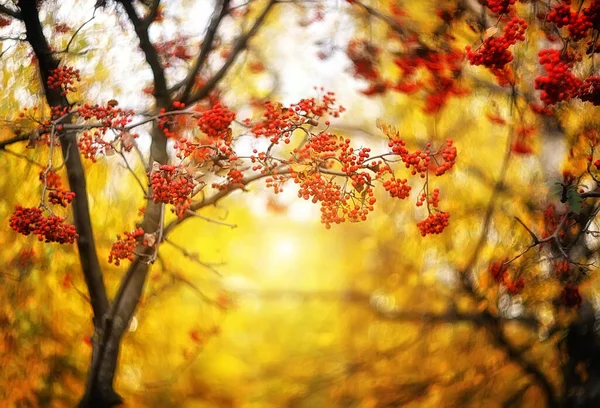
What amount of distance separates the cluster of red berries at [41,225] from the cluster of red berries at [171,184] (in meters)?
0.38

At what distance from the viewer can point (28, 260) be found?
11.1ft

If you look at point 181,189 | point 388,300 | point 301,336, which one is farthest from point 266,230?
point 181,189

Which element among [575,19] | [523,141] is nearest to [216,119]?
[575,19]

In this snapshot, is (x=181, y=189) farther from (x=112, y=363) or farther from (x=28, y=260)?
(x=28, y=260)

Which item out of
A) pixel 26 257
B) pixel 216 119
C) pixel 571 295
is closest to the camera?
pixel 216 119

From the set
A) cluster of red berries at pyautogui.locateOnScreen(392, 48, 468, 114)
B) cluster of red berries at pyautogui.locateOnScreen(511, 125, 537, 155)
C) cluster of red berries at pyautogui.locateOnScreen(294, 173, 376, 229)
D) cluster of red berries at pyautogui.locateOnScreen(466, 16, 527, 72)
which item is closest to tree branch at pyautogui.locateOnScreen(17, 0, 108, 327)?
cluster of red berries at pyautogui.locateOnScreen(294, 173, 376, 229)

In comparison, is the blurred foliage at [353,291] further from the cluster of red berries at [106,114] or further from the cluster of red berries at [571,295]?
the cluster of red berries at [106,114]

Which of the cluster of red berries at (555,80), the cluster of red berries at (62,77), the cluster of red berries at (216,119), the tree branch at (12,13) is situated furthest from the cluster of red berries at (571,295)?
the tree branch at (12,13)

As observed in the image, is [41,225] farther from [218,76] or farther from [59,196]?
[218,76]

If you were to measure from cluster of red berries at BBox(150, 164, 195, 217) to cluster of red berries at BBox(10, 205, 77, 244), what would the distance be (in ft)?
1.25

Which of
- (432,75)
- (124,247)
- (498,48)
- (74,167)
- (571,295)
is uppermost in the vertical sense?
(432,75)

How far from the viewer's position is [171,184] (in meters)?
2.19

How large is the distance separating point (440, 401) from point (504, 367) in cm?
57

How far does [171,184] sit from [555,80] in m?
1.44
